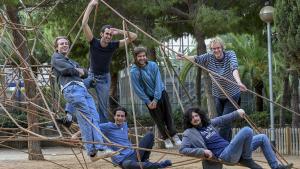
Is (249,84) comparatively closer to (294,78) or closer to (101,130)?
(294,78)

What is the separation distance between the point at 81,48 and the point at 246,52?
25.0 ft

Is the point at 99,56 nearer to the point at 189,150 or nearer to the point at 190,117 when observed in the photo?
the point at 190,117

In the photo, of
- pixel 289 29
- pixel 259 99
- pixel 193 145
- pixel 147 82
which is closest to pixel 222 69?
pixel 147 82

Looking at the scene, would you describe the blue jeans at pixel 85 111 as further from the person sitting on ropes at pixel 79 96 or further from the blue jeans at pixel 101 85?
the blue jeans at pixel 101 85

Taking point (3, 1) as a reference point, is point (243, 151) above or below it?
below

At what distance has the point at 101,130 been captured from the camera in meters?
7.37

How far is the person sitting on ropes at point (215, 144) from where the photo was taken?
655 centimetres

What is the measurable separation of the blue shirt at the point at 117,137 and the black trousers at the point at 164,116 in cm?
58

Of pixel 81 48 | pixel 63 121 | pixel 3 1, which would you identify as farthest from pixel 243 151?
pixel 81 48

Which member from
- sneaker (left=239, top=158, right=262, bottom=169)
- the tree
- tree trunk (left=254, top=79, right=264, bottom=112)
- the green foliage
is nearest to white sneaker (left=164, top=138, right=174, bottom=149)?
sneaker (left=239, top=158, right=262, bottom=169)

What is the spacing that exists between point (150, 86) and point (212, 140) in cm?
132

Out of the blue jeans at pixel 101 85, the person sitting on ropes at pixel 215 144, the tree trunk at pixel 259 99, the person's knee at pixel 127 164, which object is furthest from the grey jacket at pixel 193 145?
the tree trunk at pixel 259 99

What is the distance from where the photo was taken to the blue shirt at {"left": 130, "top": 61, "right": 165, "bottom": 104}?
7.70 metres

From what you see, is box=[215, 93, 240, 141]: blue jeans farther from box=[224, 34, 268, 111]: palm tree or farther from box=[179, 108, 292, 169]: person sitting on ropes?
box=[224, 34, 268, 111]: palm tree
